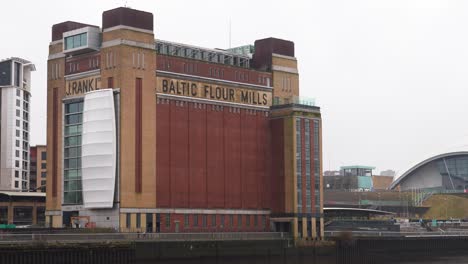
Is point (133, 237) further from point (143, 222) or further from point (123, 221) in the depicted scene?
point (143, 222)

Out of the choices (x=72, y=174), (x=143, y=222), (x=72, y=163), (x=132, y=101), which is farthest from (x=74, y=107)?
(x=143, y=222)

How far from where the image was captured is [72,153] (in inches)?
5098

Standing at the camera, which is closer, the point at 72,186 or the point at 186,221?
the point at 186,221

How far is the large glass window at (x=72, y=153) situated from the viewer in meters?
128

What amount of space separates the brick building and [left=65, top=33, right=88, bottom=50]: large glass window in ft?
0.68

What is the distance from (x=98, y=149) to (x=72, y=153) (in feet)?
25.9

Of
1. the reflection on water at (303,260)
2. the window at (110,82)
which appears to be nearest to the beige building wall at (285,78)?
the reflection on water at (303,260)

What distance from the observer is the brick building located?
122 meters

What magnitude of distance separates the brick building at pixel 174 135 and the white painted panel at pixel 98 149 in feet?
0.52

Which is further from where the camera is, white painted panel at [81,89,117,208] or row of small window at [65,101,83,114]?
row of small window at [65,101,83,114]

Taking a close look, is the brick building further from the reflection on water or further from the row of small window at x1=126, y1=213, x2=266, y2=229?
the reflection on water

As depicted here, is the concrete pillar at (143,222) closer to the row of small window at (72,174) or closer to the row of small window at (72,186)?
the row of small window at (72,186)

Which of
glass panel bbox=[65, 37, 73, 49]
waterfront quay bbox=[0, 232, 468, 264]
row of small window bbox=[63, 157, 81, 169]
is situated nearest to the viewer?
waterfront quay bbox=[0, 232, 468, 264]

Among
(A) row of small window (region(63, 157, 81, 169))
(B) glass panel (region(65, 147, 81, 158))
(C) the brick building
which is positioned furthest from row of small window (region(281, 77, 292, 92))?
(A) row of small window (region(63, 157, 81, 169))
